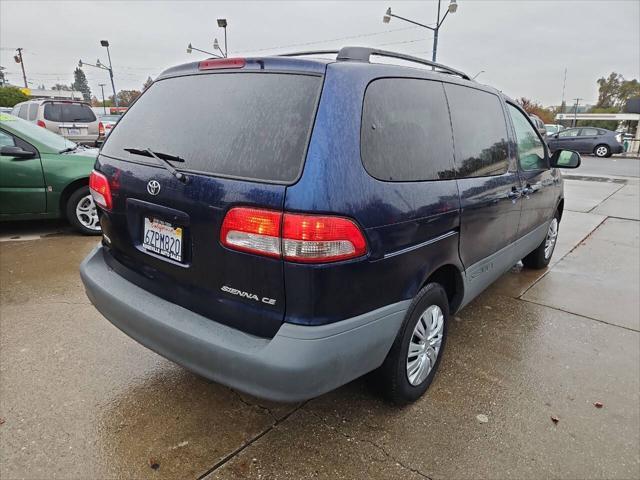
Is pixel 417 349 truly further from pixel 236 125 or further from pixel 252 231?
pixel 236 125

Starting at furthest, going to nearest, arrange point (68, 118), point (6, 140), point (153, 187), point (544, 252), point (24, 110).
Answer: point (24, 110) < point (68, 118) < point (6, 140) < point (544, 252) < point (153, 187)

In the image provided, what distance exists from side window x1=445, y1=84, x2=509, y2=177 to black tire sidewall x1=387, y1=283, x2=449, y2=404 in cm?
72

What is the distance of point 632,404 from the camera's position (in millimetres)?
2588

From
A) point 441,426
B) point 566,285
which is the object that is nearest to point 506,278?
point 566,285

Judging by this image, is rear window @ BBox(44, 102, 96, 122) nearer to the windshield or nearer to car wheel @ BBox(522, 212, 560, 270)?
the windshield

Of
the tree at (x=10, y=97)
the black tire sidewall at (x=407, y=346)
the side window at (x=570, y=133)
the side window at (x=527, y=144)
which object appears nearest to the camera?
the black tire sidewall at (x=407, y=346)

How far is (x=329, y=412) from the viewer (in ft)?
7.95

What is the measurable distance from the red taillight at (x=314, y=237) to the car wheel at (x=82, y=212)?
4.45m

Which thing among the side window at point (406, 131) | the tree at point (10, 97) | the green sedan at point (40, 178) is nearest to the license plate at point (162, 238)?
the side window at point (406, 131)

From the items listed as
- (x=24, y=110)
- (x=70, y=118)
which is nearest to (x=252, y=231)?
(x=70, y=118)

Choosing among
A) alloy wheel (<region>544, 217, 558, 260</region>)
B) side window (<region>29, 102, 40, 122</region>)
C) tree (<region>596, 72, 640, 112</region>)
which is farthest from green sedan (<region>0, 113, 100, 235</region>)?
tree (<region>596, 72, 640, 112</region>)

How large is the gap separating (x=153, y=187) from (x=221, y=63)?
2.30 ft

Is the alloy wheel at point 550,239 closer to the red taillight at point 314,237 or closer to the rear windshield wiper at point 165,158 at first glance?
the red taillight at point 314,237

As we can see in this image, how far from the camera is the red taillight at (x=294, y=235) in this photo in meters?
1.68
